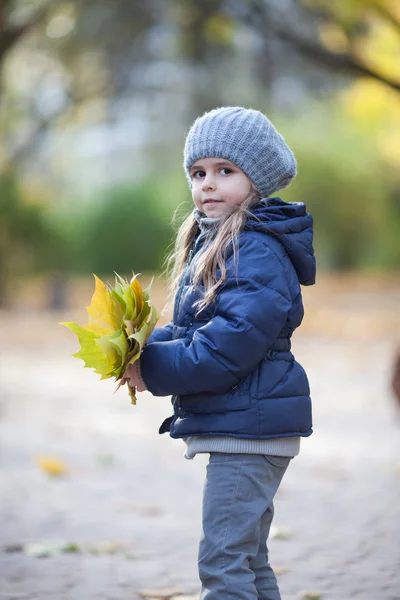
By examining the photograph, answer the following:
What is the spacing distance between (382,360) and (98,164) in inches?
1378

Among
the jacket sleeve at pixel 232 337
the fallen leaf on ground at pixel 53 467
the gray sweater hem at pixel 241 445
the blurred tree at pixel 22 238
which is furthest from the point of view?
the blurred tree at pixel 22 238

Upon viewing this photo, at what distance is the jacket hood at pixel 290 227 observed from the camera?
121 inches

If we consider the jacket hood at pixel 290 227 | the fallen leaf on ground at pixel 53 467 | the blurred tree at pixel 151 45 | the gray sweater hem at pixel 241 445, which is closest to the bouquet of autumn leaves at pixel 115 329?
the gray sweater hem at pixel 241 445

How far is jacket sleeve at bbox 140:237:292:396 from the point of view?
290 centimetres

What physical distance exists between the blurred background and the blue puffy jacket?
0.42 metres

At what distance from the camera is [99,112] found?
22844 mm

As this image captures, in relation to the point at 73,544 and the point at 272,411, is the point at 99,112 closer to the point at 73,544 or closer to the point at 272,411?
the point at 73,544

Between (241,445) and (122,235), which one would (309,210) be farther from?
(241,445)

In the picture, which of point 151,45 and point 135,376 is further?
point 151,45

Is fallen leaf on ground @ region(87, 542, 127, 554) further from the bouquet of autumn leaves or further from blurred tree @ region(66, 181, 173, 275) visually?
blurred tree @ region(66, 181, 173, 275)

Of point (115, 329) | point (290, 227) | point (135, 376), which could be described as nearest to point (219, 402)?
point (135, 376)

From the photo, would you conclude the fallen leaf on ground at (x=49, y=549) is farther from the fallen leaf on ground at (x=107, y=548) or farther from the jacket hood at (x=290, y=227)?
the jacket hood at (x=290, y=227)

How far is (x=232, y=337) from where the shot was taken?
9.49 ft

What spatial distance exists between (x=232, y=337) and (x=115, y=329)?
368 mm
